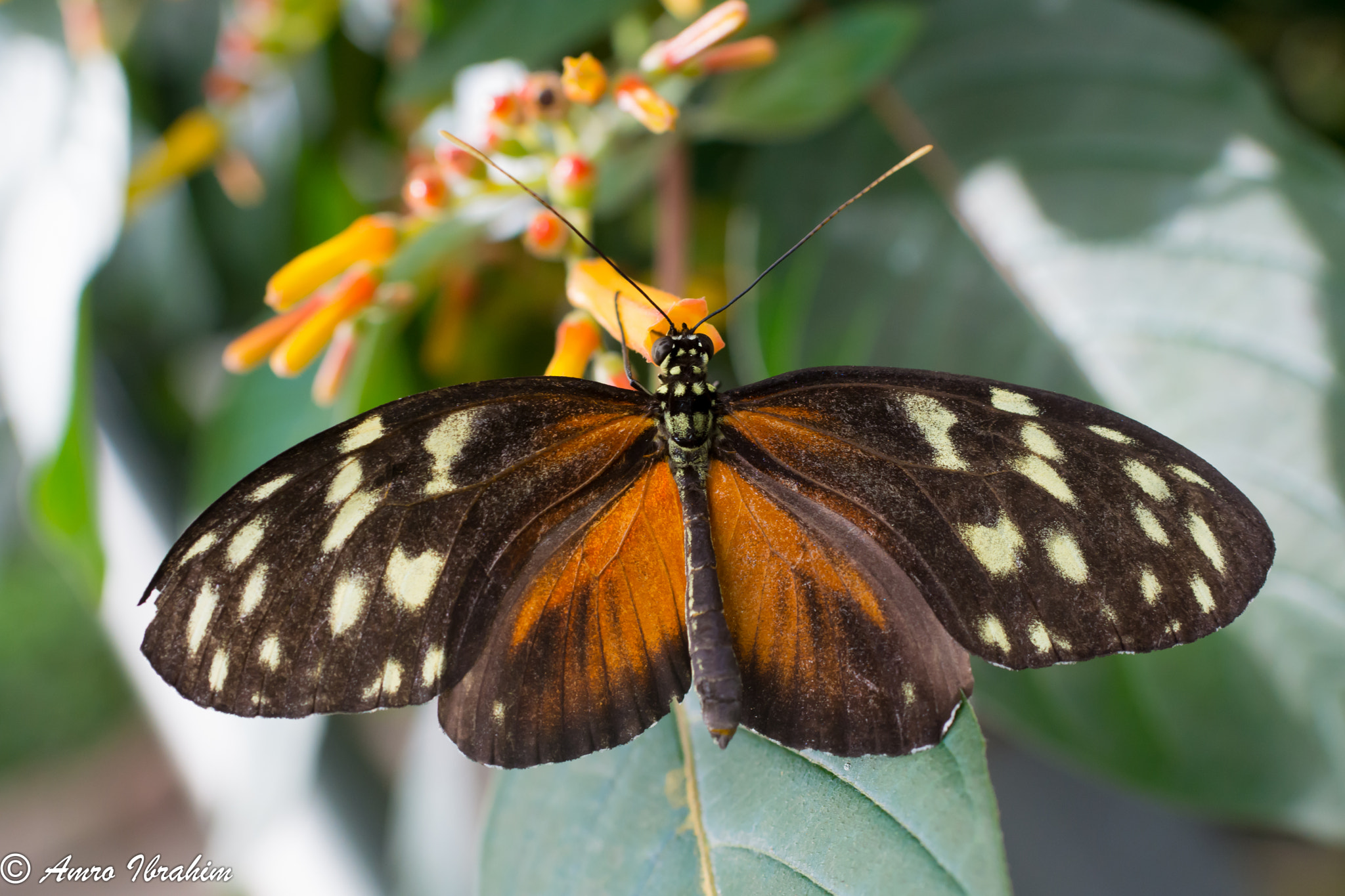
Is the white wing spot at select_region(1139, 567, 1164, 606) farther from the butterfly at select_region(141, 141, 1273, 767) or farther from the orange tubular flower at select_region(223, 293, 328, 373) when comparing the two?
the orange tubular flower at select_region(223, 293, 328, 373)

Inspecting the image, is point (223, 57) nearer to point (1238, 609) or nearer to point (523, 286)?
point (523, 286)

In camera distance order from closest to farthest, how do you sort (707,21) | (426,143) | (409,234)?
1. (707,21)
2. (409,234)
3. (426,143)

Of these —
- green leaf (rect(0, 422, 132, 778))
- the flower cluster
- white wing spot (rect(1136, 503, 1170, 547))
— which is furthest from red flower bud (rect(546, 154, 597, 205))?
green leaf (rect(0, 422, 132, 778))

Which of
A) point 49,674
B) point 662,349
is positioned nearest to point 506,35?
point 662,349

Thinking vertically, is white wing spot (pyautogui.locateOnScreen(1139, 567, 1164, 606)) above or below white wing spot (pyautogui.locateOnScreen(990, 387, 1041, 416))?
below

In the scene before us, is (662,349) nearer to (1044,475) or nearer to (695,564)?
(695,564)

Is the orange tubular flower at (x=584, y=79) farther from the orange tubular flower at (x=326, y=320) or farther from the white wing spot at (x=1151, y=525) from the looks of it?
the white wing spot at (x=1151, y=525)

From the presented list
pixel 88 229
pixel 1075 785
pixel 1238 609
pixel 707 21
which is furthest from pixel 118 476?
pixel 1075 785

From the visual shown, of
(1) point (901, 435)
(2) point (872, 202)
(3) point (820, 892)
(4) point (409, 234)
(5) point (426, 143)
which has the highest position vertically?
(5) point (426, 143)
